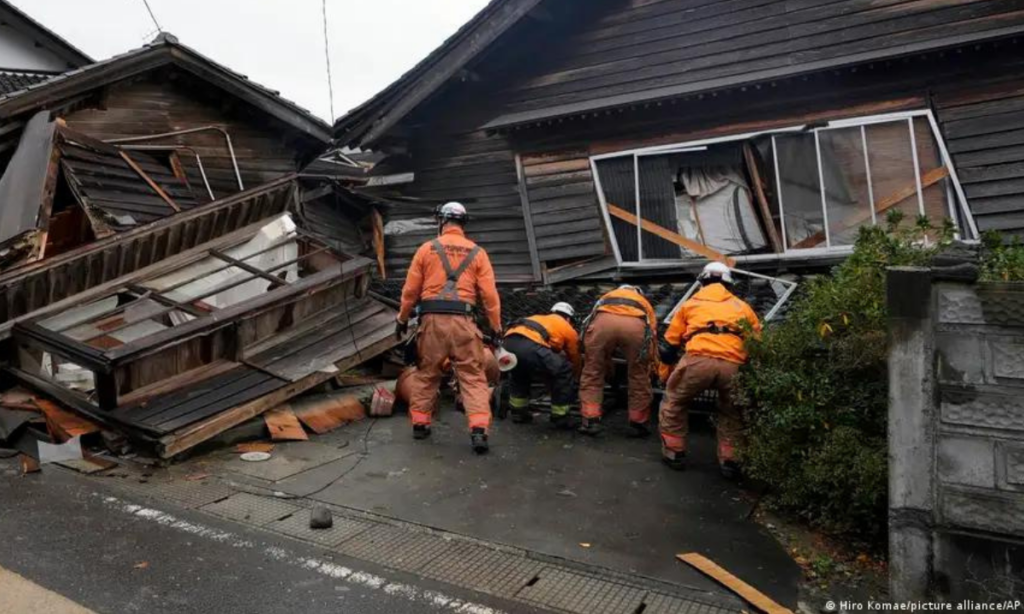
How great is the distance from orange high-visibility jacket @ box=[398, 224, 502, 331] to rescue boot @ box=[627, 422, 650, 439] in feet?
4.95


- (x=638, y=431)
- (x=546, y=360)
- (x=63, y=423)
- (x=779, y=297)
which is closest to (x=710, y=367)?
(x=638, y=431)

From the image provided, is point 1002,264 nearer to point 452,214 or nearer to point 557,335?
point 557,335

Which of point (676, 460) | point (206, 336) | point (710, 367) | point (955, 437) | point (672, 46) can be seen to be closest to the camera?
point (955, 437)

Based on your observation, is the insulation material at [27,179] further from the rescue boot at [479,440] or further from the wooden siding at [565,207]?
the wooden siding at [565,207]

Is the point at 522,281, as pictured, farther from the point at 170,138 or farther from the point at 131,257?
the point at 170,138

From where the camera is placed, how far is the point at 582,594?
3191mm

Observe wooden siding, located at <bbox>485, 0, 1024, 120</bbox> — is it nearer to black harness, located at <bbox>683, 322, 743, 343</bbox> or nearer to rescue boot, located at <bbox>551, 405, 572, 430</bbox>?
black harness, located at <bbox>683, 322, 743, 343</bbox>

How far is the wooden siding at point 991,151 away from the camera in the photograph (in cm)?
611

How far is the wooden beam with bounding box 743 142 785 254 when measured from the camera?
284 inches

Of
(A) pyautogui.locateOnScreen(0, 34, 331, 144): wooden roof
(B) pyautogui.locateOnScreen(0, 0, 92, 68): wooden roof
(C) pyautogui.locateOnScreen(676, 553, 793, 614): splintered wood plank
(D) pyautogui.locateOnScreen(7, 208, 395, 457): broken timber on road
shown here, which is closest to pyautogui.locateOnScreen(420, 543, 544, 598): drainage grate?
(C) pyautogui.locateOnScreen(676, 553, 793, 614): splintered wood plank

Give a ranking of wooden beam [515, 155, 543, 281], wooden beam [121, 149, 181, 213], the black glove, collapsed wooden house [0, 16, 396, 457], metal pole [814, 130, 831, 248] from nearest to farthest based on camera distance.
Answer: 1. collapsed wooden house [0, 16, 396, 457]
2. the black glove
3. metal pole [814, 130, 831, 248]
4. wooden beam [515, 155, 543, 281]
5. wooden beam [121, 149, 181, 213]

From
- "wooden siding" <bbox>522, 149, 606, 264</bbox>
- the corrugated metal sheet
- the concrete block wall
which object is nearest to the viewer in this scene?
the concrete block wall

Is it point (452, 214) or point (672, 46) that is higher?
point (672, 46)

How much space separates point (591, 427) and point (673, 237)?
276cm
